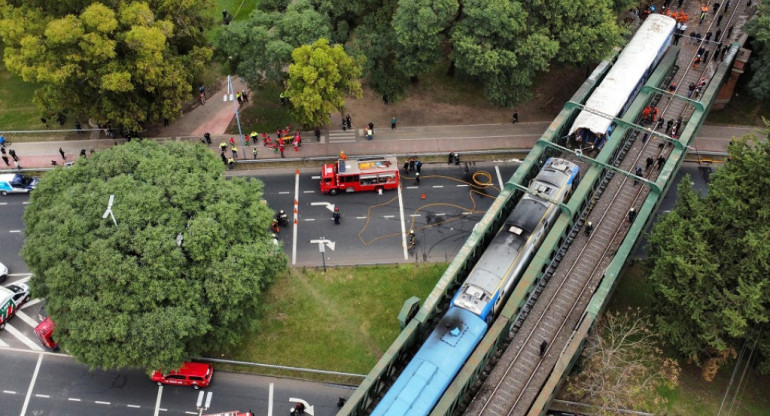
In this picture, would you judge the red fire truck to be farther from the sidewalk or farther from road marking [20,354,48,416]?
road marking [20,354,48,416]

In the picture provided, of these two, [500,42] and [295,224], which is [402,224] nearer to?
[295,224]

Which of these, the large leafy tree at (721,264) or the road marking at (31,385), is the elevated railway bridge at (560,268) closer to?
the large leafy tree at (721,264)

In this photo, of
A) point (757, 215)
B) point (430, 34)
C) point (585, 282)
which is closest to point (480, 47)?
point (430, 34)

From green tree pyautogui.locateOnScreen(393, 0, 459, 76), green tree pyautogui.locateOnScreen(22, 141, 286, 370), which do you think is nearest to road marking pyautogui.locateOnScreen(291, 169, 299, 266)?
green tree pyautogui.locateOnScreen(22, 141, 286, 370)

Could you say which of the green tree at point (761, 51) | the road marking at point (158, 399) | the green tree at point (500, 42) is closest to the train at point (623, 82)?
the green tree at point (500, 42)

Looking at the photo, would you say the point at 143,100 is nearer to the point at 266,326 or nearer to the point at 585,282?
the point at 266,326
